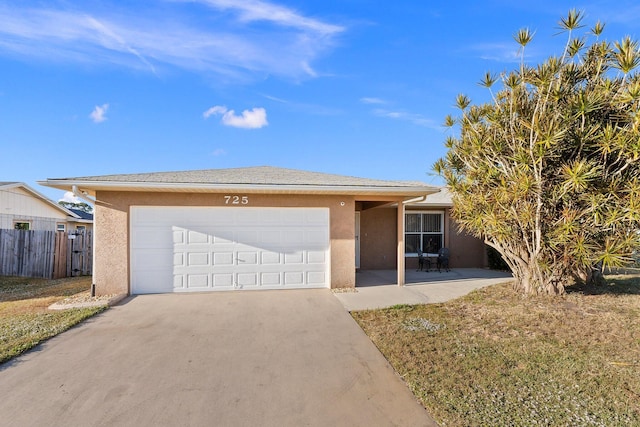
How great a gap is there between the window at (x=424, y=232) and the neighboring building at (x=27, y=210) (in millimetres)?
15350

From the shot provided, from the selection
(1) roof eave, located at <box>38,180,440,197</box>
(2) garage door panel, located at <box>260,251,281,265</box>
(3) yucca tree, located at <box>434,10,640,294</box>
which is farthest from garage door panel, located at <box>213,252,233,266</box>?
(3) yucca tree, located at <box>434,10,640,294</box>

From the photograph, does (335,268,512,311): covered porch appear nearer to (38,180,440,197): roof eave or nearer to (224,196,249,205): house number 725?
(38,180,440,197): roof eave

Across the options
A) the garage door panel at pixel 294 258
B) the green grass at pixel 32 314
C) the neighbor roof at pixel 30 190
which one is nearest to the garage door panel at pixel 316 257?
the garage door panel at pixel 294 258

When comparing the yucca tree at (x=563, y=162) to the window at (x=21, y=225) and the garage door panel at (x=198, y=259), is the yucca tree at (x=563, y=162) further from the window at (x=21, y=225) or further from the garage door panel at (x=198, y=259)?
the window at (x=21, y=225)

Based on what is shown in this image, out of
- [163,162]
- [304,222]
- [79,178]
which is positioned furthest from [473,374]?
[163,162]

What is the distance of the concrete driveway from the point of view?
3084mm

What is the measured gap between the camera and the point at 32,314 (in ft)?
20.8

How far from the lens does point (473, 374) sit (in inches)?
150

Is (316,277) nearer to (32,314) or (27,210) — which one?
(32,314)

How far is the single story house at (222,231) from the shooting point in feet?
25.5

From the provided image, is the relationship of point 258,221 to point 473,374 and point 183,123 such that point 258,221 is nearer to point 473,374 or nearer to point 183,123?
point 473,374

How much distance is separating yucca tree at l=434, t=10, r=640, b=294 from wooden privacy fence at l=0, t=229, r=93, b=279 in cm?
1384

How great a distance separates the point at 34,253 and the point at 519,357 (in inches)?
A: 588

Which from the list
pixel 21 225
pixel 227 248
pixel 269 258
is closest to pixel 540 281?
pixel 269 258
